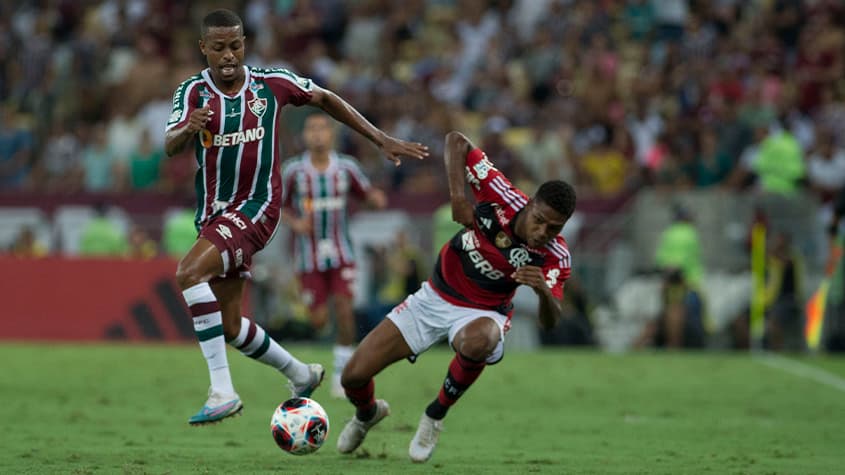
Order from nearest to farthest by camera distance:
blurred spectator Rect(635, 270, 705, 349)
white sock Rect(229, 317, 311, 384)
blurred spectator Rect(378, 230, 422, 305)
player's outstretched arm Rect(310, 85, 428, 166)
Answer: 1. player's outstretched arm Rect(310, 85, 428, 166)
2. white sock Rect(229, 317, 311, 384)
3. blurred spectator Rect(635, 270, 705, 349)
4. blurred spectator Rect(378, 230, 422, 305)

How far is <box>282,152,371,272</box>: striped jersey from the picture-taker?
15266 mm

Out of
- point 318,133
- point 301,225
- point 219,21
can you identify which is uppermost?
point 219,21

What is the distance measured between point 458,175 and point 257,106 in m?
1.47

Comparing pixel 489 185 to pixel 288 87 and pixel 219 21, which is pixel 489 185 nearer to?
pixel 288 87

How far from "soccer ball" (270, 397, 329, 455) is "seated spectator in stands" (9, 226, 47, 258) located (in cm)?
1406

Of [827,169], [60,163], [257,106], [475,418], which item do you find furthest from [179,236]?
[257,106]

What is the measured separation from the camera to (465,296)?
10000 millimetres

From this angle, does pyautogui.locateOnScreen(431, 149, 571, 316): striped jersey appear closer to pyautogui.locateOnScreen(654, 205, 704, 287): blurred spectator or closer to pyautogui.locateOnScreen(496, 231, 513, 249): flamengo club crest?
pyautogui.locateOnScreen(496, 231, 513, 249): flamengo club crest

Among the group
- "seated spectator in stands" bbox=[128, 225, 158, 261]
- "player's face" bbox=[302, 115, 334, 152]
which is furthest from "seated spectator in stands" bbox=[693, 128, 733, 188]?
"player's face" bbox=[302, 115, 334, 152]

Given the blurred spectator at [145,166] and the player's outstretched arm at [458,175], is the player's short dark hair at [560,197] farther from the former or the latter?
the blurred spectator at [145,166]

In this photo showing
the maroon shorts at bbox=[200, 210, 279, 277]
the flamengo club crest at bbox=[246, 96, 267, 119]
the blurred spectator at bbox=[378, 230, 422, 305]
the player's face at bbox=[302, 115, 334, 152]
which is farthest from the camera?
the blurred spectator at bbox=[378, 230, 422, 305]

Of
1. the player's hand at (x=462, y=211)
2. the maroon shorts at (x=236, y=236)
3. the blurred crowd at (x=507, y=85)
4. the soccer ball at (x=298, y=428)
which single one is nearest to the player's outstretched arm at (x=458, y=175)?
the player's hand at (x=462, y=211)

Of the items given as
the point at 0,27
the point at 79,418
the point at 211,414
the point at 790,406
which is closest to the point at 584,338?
the point at 790,406

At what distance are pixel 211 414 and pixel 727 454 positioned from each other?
148 inches
